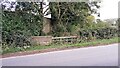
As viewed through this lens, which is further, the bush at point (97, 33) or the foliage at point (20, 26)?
the bush at point (97, 33)

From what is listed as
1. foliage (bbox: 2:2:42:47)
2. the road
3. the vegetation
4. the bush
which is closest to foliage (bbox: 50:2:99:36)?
the vegetation

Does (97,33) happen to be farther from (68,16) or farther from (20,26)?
(20,26)

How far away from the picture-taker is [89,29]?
25.6 meters

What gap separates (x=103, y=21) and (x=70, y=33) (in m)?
7.01

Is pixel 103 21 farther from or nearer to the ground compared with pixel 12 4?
nearer to the ground

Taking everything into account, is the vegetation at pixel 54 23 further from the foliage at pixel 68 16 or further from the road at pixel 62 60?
the road at pixel 62 60

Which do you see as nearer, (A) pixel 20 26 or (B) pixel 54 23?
(A) pixel 20 26

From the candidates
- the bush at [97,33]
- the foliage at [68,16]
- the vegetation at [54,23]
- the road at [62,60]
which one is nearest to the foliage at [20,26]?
the vegetation at [54,23]

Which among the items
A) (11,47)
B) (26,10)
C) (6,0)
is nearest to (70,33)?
(26,10)

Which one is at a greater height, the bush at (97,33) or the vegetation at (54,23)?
the vegetation at (54,23)

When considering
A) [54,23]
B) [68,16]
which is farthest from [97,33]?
[54,23]

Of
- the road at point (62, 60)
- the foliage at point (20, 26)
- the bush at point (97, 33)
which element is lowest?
the bush at point (97, 33)

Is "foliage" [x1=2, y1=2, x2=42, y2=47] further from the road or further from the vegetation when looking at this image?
the road

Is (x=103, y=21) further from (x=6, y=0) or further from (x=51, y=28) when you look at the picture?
(x=6, y=0)
